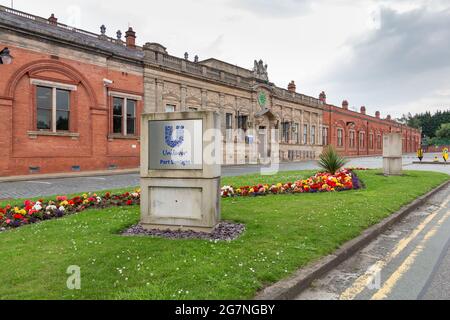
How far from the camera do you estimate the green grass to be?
12.5 ft

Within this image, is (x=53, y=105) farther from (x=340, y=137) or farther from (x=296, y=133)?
(x=340, y=137)

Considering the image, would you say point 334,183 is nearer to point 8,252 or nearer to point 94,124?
point 8,252

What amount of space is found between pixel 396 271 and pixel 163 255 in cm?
343

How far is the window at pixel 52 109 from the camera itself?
20.0m

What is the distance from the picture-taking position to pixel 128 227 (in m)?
6.80

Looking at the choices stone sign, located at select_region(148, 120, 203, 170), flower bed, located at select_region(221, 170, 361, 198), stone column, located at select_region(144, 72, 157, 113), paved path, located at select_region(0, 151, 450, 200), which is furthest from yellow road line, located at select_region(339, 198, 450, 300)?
stone column, located at select_region(144, 72, 157, 113)

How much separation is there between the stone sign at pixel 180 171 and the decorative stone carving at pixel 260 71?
35.3m

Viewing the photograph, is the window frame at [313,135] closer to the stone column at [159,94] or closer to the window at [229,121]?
the window at [229,121]

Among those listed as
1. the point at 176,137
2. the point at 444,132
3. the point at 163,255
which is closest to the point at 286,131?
the point at 176,137

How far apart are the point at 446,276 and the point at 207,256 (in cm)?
336

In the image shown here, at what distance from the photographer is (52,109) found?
2052 cm
